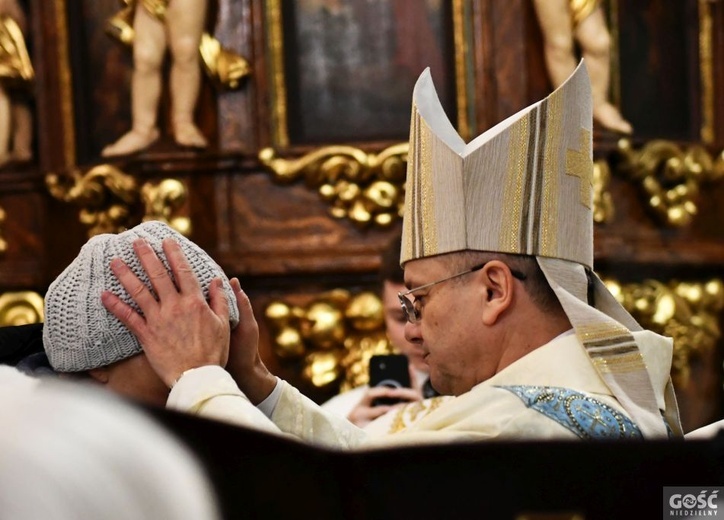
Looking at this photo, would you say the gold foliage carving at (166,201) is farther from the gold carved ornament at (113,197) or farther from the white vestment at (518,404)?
the white vestment at (518,404)

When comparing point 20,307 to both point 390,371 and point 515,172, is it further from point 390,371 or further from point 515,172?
point 515,172

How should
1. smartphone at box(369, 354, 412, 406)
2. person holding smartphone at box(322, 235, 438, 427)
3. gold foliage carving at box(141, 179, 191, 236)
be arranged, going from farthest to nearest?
1. gold foliage carving at box(141, 179, 191, 236)
2. smartphone at box(369, 354, 412, 406)
3. person holding smartphone at box(322, 235, 438, 427)

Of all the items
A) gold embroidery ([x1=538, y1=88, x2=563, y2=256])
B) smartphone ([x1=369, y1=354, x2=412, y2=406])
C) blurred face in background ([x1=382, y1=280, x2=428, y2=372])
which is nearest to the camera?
gold embroidery ([x1=538, y1=88, x2=563, y2=256])

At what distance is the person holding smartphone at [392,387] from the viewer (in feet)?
15.3

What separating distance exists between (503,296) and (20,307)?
474cm

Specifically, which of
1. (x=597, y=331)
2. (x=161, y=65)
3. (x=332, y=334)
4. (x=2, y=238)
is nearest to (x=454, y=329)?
(x=597, y=331)

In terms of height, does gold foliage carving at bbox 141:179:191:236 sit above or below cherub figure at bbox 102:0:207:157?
below

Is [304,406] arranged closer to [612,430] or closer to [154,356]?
[154,356]

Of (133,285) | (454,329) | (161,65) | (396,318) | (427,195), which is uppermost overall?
(161,65)

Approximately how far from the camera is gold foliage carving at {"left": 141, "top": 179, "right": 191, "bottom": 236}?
6723mm

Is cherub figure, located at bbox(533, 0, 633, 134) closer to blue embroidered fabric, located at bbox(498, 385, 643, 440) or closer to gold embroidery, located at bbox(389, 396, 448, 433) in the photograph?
gold embroidery, located at bbox(389, 396, 448, 433)

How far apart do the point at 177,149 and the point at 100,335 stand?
427 centimetres

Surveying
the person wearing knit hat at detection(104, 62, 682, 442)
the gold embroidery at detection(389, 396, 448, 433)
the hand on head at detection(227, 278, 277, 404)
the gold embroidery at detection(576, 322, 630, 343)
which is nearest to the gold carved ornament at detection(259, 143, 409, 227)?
the gold embroidery at detection(389, 396, 448, 433)

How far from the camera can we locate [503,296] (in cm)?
276
